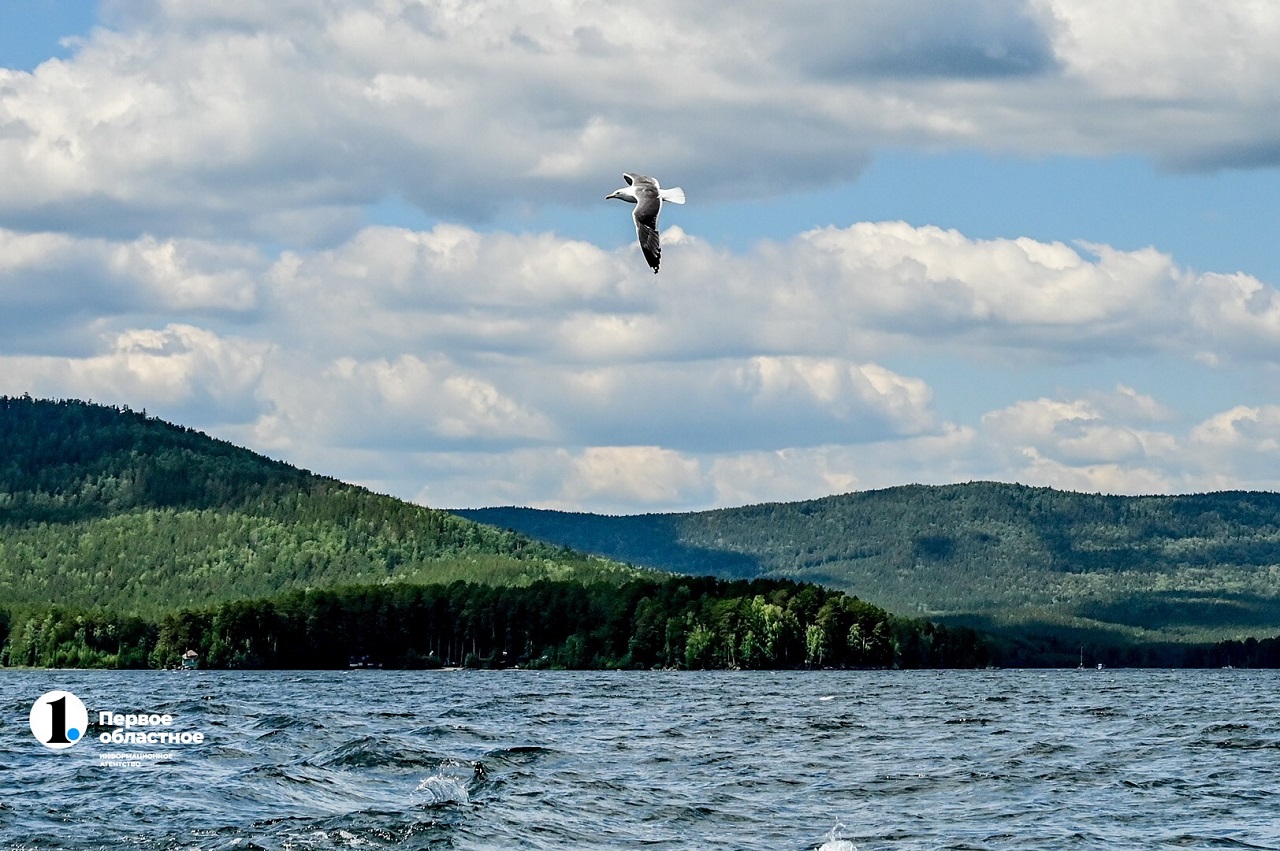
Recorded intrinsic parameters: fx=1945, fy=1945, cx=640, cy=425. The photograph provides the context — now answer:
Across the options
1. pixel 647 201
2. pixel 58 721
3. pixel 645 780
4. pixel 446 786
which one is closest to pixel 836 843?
pixel 446 786

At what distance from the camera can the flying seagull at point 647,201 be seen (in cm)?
4575

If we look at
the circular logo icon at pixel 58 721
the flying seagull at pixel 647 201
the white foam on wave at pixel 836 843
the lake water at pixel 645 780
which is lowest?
the white foam on wave at pixel 836 843

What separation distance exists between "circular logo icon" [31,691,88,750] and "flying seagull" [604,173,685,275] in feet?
129

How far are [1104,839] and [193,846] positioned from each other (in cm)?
2789

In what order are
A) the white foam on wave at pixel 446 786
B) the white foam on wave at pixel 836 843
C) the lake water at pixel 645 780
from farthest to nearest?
the white foam on wave at pixel 446 786, the lake water at pixel 645 780, the white foam on wave at pixel 836 843

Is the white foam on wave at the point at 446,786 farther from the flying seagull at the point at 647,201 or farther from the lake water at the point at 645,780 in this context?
the flying seagull at the point at 647,201

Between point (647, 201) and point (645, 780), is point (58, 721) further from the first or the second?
point (647, 201)

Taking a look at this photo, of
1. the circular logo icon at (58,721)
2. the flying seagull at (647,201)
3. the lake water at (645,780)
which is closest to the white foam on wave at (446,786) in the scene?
the lake water at (645,780)

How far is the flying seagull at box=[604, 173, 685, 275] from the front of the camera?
1801 inches

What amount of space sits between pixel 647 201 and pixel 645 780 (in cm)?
3264

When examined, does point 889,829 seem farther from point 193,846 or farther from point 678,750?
point 678,750

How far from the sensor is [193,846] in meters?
55.6

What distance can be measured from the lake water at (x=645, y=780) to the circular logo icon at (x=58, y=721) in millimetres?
781

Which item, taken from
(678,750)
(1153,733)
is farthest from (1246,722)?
(678,750)
